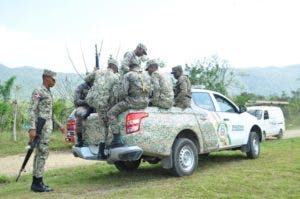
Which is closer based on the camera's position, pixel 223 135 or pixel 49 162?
pixel 223 135

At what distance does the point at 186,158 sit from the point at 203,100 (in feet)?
5.84

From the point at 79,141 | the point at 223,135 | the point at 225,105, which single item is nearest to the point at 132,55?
the point at 79,141

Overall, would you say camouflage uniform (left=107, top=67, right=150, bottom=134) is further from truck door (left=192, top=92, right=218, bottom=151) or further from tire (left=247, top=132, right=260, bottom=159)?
tire (left=247, top=132, right=260, bottom=159)

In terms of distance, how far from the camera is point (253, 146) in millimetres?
12344

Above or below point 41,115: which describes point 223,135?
below

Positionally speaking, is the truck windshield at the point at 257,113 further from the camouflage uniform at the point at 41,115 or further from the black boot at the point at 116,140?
the camouflage uniform at the point at 41,115

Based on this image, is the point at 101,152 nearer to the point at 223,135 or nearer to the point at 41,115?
the point at 41,115

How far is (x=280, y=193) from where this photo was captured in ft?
25.5

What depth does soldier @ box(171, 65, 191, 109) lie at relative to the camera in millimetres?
10172

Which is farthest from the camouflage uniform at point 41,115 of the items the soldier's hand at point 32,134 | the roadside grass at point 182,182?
the roadside grass at point 182,182

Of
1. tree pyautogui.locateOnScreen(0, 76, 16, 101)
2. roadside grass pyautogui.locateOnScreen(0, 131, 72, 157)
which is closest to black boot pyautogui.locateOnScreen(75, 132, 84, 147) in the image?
roadside grass pyautogui.locateOnScreen(0, 131, 72, 157)

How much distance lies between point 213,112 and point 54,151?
9.44 metres

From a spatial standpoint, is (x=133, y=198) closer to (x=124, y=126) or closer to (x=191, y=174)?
(x=124, y=126)

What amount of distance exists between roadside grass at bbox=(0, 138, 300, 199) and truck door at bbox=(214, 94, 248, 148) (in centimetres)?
54
